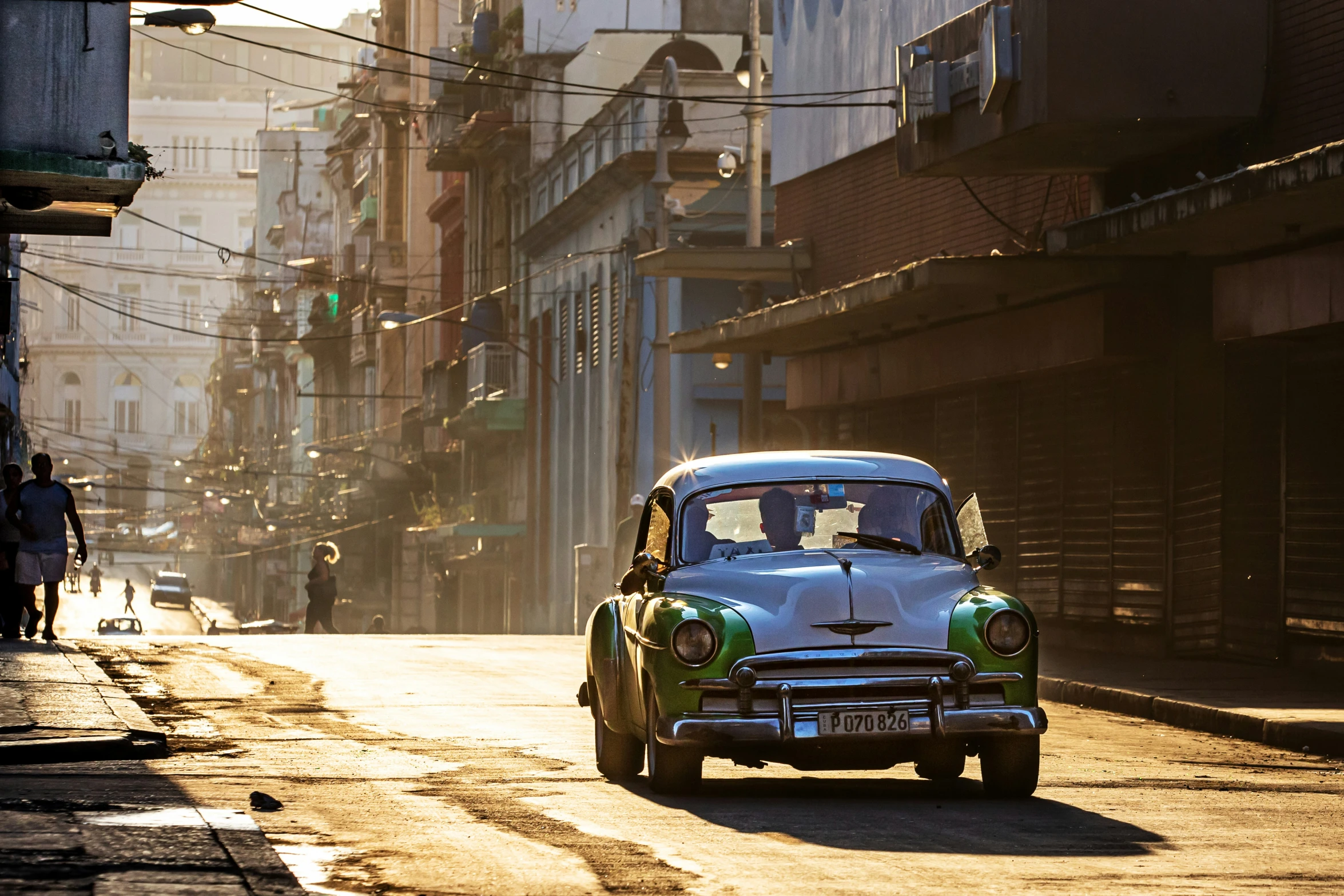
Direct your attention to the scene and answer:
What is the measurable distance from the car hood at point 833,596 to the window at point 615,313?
111ft

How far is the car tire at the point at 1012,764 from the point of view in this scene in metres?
10.1

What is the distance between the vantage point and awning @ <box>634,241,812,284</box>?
32031 millimetres

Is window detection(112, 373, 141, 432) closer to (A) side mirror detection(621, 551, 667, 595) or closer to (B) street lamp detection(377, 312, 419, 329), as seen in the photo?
(B) street lamp detection(377, 312, 419, 329)

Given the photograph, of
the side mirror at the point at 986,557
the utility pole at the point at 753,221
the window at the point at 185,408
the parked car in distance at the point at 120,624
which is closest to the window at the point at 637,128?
the utility pole at the point at 753,221

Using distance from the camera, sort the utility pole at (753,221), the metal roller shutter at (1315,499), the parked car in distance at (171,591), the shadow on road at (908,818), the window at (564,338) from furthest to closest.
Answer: the parked car in distance at (171,591)
the window at (564,338)
the utility pole at (753,221)
the metal roller shutter at (1315,499)
the shadow on road at (908,818)

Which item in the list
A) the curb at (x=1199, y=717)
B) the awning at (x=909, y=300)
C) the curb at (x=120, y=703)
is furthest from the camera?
the awning at (x=909, y=300)

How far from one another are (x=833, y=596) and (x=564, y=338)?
1628 inches

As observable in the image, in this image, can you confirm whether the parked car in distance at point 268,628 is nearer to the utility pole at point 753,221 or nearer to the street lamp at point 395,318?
the street lamp at point 395,318

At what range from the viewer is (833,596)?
9.91 m

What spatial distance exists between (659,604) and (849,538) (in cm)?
108

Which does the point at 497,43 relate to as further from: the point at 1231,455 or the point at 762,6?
the point at 1231,455

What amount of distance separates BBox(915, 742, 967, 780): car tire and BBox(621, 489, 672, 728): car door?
1339 mm

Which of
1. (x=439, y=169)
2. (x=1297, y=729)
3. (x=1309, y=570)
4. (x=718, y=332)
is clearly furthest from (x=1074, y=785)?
(x=439, y=169)

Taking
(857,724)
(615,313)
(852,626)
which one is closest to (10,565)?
(852,626)
